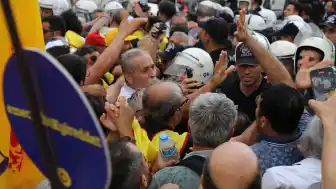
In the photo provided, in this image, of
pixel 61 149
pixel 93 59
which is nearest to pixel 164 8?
pixel 93 59

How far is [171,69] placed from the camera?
441cm

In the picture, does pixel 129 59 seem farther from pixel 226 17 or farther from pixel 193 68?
pixel 226 17

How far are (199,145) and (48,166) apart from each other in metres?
1.74

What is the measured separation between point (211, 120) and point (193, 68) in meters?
1.72

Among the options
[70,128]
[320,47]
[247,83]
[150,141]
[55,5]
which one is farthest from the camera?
[55,5]

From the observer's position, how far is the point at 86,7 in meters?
9.24

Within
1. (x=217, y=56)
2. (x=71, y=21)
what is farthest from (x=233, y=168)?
(x=71, y=21)

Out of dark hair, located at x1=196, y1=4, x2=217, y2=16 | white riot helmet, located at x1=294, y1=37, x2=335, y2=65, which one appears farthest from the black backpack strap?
dark hair, located at x1=196, y1=4, x2=217, y2=16

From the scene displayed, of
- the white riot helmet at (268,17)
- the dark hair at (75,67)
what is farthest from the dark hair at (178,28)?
the dark hair at (75,67)

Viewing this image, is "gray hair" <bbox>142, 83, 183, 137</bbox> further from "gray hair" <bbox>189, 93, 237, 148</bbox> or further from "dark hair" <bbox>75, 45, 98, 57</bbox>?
"dark hair" <bbox>75, 45, 98, 57</bbox>

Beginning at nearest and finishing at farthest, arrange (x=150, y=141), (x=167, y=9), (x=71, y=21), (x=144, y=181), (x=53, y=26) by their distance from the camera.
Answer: (x=144, y=181), (x=150, y=141), (x=53, y=26), (x=71, y=21), (x=167, y=9)

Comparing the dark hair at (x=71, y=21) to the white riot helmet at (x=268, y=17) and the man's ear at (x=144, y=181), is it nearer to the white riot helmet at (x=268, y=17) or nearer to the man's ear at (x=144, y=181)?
the white riot helmet at (x=268, y=17)

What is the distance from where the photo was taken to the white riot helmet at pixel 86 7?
9.22 m

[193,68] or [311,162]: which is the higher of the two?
[311,162]
